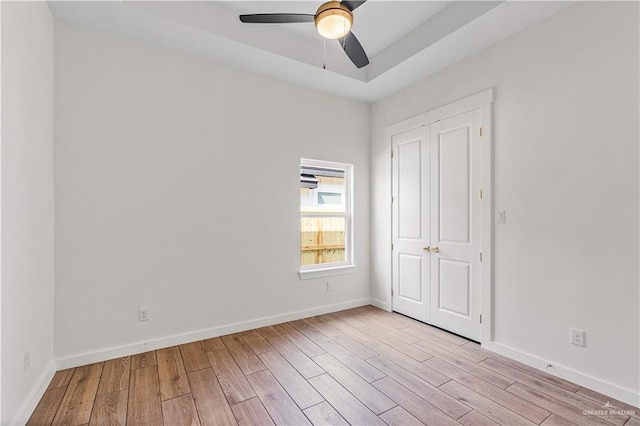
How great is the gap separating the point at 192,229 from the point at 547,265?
Result: 3.14 metres

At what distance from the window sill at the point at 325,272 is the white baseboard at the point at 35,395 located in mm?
2284

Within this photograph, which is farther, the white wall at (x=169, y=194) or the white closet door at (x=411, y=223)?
the white closet door at (x=411, y=223)

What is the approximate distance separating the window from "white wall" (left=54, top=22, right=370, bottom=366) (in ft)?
0.67

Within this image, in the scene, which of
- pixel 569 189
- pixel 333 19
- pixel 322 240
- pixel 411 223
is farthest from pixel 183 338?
pixel 569 189

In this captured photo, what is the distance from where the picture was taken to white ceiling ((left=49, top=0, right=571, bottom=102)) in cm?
238

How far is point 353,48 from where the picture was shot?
90.3 inches

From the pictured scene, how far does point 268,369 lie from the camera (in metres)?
2.44

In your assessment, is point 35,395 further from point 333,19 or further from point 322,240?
point 333,19

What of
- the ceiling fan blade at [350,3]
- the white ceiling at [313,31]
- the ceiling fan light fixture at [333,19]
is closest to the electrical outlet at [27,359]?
the white ceiling at [313,31]

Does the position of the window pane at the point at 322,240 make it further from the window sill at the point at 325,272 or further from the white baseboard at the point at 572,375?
the white baseboard at the point at 572,375

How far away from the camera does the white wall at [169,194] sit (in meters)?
2.49

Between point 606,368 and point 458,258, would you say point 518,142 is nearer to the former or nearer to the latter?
point 458,258

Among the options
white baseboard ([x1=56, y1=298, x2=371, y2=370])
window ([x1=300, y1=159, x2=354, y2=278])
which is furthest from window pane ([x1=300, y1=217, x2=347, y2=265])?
white baseboard ([x1=56, y1=298, x2=371, y2=370])

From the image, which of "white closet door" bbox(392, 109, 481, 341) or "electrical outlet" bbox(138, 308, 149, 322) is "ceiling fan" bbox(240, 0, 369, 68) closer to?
"white closet door" bbox(392, 109, 481, 341)
